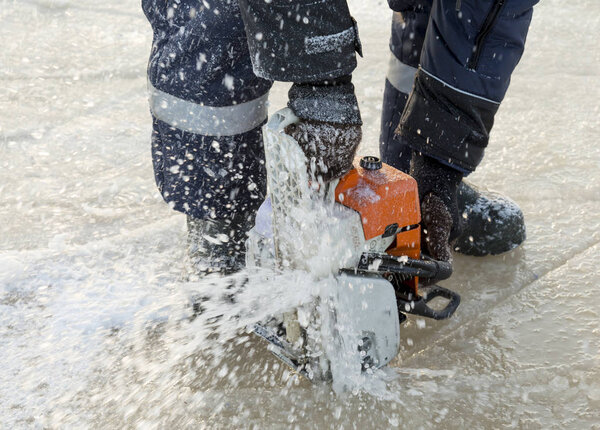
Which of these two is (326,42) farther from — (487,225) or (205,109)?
(487,225)

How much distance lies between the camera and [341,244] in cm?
127

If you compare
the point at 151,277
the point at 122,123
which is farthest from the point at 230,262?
the point at 122,123

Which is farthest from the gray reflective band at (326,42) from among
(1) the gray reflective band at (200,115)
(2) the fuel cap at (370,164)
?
(1) the gray reflective band at (200,115)

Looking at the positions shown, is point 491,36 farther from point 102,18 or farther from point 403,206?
point 102,18

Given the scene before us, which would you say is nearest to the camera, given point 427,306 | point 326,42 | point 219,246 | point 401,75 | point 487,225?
point 326,42

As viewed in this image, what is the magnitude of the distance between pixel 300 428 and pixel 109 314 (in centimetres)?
67

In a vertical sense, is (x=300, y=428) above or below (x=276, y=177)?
below

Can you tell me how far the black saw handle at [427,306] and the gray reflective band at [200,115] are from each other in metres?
0.64

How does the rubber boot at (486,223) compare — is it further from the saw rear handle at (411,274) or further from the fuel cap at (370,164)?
the fuel cap at (370,164)

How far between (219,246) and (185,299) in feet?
0.57

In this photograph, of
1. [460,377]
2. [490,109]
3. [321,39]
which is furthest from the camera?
[490,109]

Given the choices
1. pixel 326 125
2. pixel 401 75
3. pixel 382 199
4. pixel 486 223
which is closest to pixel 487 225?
pixel 486 223

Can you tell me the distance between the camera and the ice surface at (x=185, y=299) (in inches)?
54.0

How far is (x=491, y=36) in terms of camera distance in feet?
4.92
